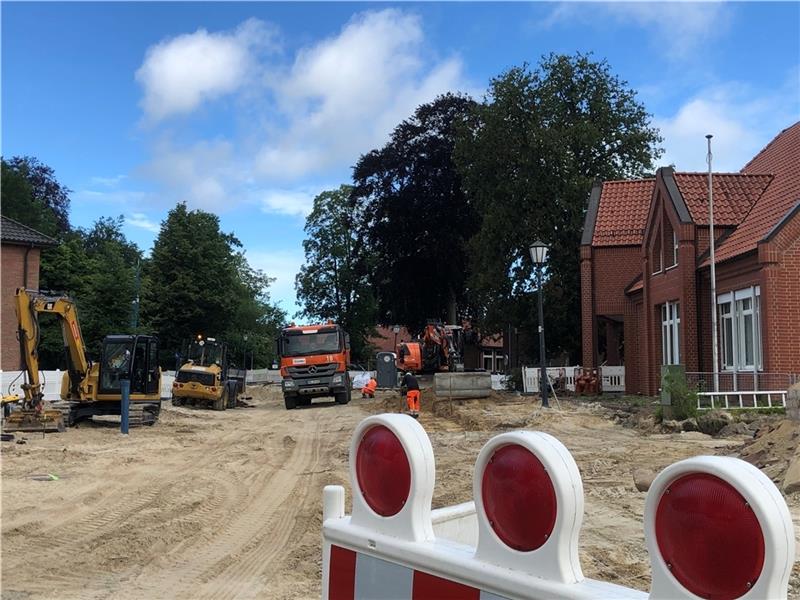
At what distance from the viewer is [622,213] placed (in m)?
33.7

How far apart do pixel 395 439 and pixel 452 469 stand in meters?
10.3

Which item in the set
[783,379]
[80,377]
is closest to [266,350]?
[80,377]

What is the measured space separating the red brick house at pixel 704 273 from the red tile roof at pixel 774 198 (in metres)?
0.04

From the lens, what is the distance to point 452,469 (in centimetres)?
1236

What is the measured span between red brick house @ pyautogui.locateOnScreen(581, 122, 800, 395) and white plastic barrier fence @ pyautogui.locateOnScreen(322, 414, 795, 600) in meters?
18.6

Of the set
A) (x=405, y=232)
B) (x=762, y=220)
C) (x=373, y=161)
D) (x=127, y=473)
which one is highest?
(x=373, y=161)

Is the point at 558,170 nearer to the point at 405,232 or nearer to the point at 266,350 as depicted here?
the point at 405,232

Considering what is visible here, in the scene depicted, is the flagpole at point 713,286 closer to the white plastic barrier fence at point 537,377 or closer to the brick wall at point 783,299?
the brick wall at point 783,299

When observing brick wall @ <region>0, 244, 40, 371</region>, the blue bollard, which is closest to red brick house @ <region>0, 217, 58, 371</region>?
brick wall @ <region>0, 244, 40, 371</region>

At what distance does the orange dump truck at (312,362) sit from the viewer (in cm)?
3162

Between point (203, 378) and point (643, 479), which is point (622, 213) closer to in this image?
point (203, 378)

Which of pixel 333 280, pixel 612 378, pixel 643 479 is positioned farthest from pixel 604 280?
pixel 333 280

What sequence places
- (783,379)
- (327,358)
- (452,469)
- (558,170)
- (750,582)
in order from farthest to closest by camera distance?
(558,170), (327,358), (783,379), (452,469), (750,582)

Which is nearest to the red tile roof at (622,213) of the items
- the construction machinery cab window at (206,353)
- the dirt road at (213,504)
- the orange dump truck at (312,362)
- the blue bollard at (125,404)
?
the orange dump truck at (312,362)
